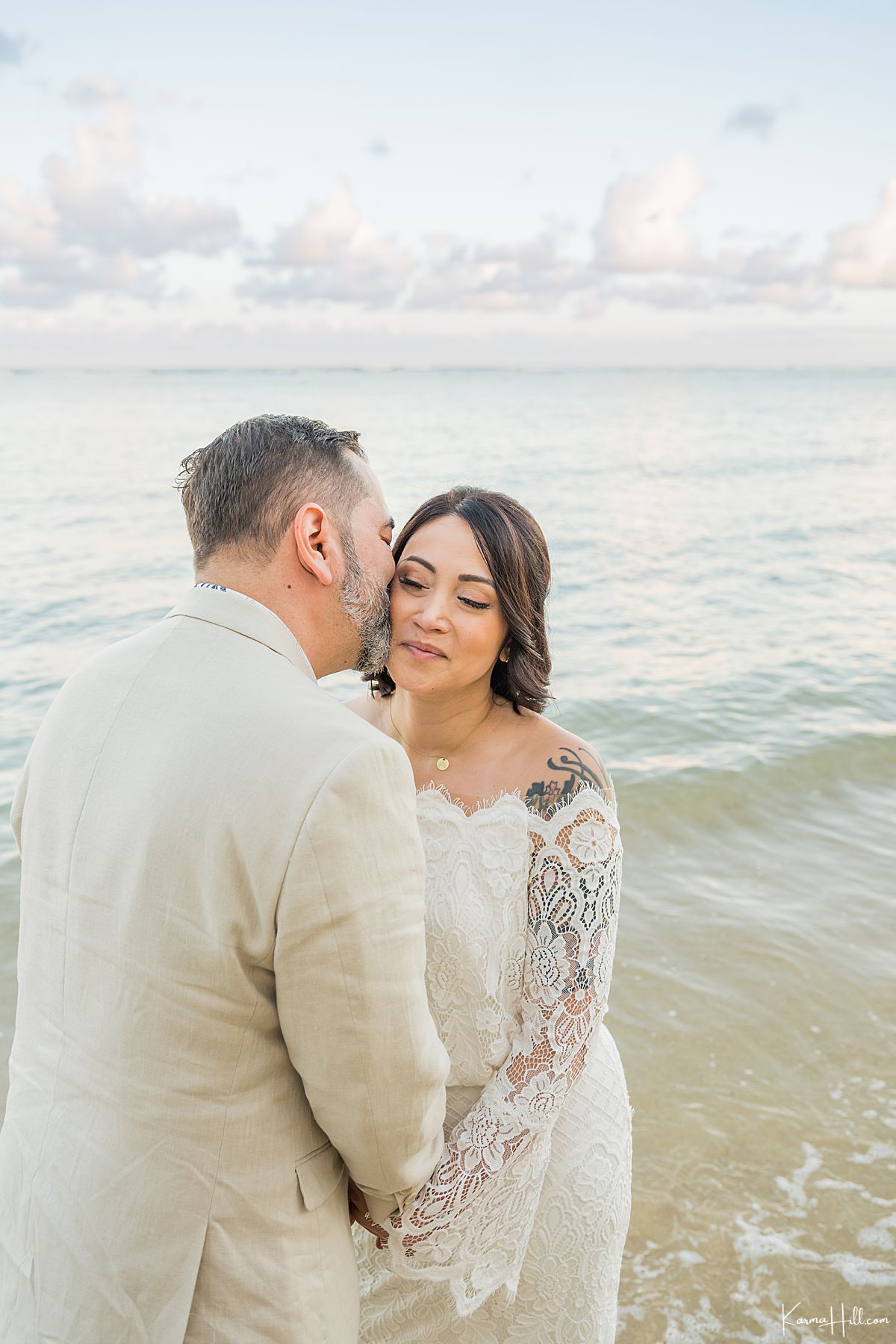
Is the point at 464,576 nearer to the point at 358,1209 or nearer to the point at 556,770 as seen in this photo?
the point at 556,770

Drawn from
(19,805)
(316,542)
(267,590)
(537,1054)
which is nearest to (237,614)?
(267,590)

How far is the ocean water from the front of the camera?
4047 mm

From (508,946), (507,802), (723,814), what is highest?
(507,802)

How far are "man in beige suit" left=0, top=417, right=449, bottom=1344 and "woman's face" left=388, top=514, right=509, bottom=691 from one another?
3.15ft

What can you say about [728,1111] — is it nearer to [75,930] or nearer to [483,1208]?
[483,1208]

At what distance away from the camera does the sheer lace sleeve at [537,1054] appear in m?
2.50

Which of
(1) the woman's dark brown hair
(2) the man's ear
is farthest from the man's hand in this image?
(1) the woman's dark brown hair

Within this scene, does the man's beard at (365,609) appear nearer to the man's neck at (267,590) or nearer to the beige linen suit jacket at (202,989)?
the man's neck at (267,590)

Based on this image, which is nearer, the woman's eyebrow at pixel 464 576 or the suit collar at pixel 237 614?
the suit collar at pixel 237 614

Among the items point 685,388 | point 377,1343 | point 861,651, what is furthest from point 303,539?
point 685,388

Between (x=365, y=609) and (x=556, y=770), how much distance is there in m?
0.86

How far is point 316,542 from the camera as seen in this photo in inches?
77.7

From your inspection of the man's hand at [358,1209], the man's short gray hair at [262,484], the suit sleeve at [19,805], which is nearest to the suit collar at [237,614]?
the man's short gray hair at [262,484]

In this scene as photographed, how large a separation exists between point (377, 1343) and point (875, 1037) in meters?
3.17
